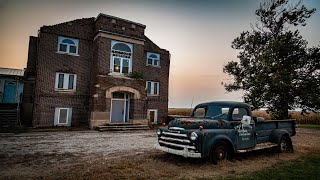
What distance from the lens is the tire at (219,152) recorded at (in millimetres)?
7273

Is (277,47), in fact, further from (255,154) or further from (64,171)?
(64,171)

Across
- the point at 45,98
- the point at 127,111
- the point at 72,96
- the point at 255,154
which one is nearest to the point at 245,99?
the point at 127,111

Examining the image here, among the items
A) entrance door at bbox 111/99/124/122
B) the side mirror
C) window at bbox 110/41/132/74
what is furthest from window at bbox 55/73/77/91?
the side mirror

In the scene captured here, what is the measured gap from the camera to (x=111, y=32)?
781 inches

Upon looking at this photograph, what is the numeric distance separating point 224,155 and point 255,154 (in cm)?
265

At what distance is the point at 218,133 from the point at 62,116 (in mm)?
16012

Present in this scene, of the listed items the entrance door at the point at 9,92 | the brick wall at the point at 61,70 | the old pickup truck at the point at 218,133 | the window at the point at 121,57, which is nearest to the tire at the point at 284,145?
the old pickup truck at the point at 218,133

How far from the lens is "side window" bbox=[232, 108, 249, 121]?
8.33m

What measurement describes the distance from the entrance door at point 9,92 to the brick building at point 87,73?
164 inches

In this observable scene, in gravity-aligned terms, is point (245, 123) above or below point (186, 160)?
above

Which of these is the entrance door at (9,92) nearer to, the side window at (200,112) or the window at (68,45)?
the window at (68,45)

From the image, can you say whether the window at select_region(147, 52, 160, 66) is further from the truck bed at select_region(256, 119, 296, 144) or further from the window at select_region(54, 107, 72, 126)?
the truck bed at select_region(256, 119, 296, 144)

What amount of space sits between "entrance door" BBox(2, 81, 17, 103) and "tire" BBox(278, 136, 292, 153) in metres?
25.5

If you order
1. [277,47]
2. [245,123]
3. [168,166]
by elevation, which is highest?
[277,47]
